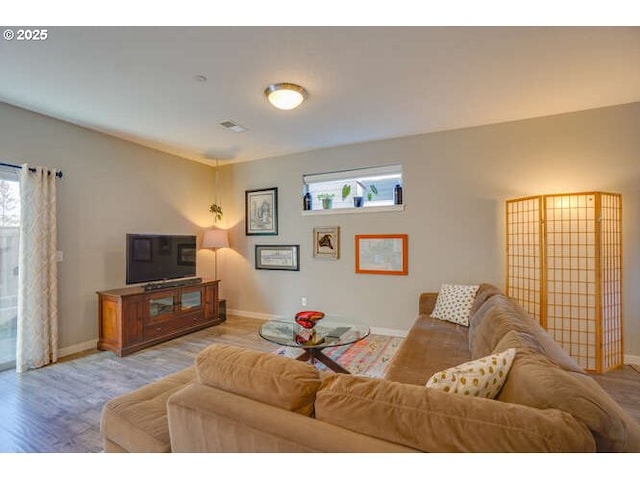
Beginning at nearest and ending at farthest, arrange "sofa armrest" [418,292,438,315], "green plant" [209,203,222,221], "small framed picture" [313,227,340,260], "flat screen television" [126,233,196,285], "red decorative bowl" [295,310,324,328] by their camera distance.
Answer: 1. "red decorative bowl" [295,310,324,328]
2. "sofa armrest" [418,292,438,315]
3. "flat screen television" [126,233,196,285]
4. "small framed picture" [313,227,340,260]
5. "green plant" [209,203,222,221]

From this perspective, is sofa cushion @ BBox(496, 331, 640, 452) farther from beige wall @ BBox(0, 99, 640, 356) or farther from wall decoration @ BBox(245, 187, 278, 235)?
wall decoration @ BBox(245, 187, 278, 235)

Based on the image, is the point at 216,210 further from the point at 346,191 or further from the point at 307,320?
the point at 307,320

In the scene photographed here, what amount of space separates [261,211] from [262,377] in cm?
397

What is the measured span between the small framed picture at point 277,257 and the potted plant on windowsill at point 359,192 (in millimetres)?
1124

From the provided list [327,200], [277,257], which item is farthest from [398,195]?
[277,257]

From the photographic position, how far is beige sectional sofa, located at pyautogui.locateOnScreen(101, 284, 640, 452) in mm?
846

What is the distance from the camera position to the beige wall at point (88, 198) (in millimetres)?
3119

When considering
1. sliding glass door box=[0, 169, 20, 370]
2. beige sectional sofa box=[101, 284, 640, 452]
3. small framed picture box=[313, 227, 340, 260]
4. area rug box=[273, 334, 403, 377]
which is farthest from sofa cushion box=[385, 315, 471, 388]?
sliding glass door box=[0, 169, 20, 370]

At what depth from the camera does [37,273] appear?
9.75 feet

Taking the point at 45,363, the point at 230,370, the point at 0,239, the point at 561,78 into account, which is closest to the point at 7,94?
the point at 0,239

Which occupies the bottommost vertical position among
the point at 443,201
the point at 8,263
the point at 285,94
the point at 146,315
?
the point at 146,315

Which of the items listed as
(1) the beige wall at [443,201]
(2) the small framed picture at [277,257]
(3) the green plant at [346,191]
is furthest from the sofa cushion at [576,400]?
(2) the small framed picture at [277,257]

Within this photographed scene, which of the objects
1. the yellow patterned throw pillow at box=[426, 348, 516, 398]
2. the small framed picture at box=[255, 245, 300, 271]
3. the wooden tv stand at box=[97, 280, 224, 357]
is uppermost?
the small framed picture at box=[255, 245, 300, 271]
